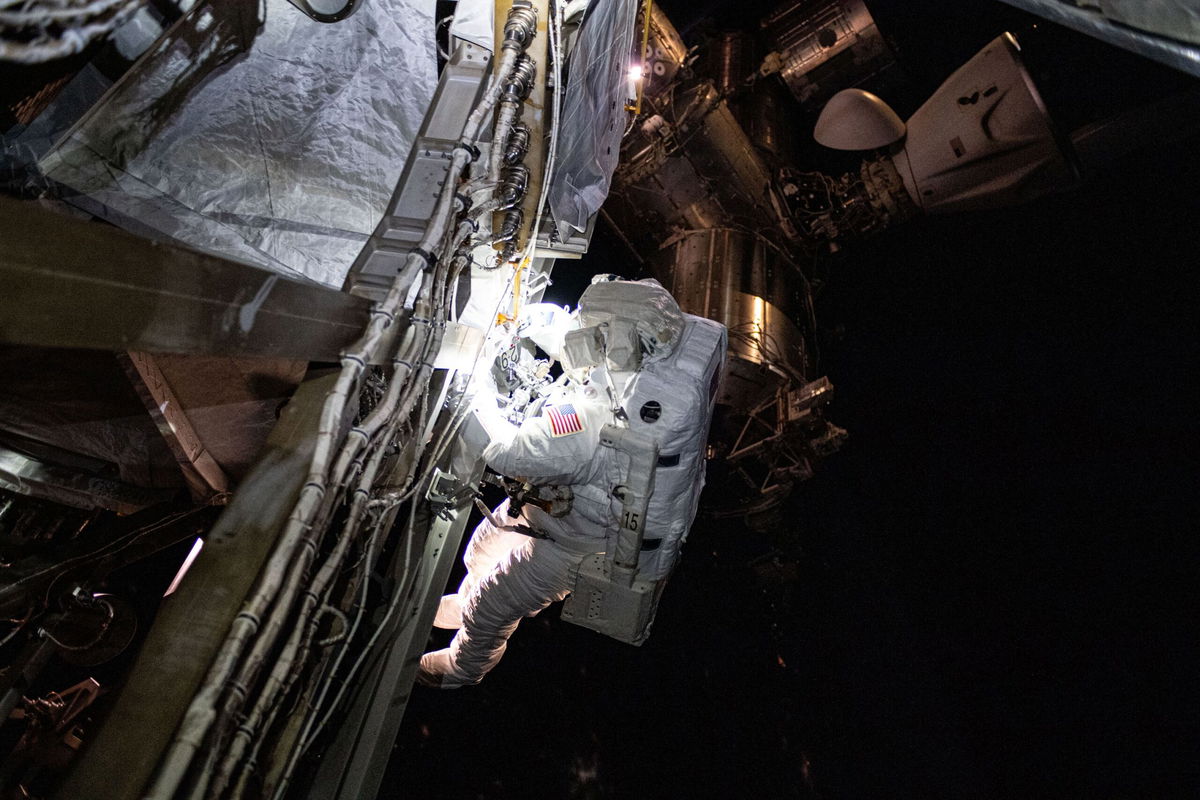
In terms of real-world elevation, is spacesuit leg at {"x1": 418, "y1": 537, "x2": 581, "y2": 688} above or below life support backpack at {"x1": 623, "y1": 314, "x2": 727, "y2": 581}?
below

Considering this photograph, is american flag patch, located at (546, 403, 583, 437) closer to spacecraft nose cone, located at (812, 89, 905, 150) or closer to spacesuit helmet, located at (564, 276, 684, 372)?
spacesuit helmet, located at (564, 276, 684, 372)

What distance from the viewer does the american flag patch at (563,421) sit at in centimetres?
259

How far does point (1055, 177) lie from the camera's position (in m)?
5.15

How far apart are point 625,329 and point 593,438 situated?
0.55 meters

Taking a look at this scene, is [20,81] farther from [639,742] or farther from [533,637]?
[639,742]

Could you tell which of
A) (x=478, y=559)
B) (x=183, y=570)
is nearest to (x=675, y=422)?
(x=478, y=559)

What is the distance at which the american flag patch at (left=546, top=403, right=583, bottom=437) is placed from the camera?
2.59 m

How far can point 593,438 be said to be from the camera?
8.82ft

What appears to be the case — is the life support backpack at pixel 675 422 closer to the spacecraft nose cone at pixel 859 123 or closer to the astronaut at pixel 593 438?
the astronaut at pixel 593 438

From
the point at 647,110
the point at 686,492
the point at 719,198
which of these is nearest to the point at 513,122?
the point at 686,492

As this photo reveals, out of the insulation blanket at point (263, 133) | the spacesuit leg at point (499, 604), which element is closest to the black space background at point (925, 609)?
the spacesuit leg at point (499, 604)

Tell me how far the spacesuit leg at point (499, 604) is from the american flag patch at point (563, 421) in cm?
79

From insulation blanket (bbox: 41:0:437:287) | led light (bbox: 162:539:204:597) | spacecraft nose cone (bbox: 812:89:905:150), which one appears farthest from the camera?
spacecraft nose cone (bbox: 812:89:905:150)

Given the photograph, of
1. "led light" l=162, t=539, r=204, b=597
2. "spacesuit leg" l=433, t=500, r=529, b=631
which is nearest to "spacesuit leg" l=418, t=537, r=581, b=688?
"spacesuit leg" l=433, t=500, r=529, b=631
